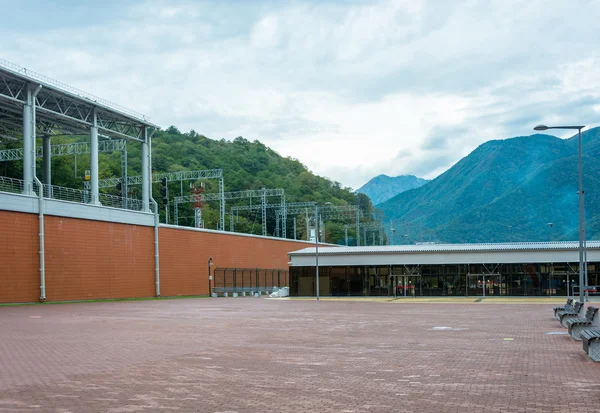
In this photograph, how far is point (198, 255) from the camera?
62.6m

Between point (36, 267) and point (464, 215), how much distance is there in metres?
155

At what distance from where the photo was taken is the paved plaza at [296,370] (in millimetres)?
9586

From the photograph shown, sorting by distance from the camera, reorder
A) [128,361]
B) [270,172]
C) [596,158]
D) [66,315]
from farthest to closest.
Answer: [596,158]
[270,172]
[66,315]
[128,361]

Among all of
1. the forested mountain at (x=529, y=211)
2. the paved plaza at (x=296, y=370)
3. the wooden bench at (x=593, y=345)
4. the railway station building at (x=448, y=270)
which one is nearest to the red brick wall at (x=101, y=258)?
the railway station building at (x=448, y=270)

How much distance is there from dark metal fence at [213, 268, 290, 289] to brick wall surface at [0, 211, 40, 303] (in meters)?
24.8

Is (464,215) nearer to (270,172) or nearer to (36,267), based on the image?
(270,172)

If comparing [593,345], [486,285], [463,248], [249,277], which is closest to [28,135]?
[249,277]

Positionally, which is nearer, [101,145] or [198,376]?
[198,376]

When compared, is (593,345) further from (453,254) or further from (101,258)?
(453,254)

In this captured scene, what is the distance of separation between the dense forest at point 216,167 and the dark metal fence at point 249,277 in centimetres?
2240

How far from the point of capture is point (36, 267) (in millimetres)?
41906

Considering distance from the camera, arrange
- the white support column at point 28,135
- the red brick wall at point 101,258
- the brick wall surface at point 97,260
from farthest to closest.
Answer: the white support column at point 28,135 → the brick wall surface at point 97,260 → the red brick wall at point 101,258

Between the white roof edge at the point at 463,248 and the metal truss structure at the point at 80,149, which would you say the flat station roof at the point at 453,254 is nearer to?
the white roof edge at the point at 463,248

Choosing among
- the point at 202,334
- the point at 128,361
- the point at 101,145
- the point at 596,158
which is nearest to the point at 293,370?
the point at 128,361
